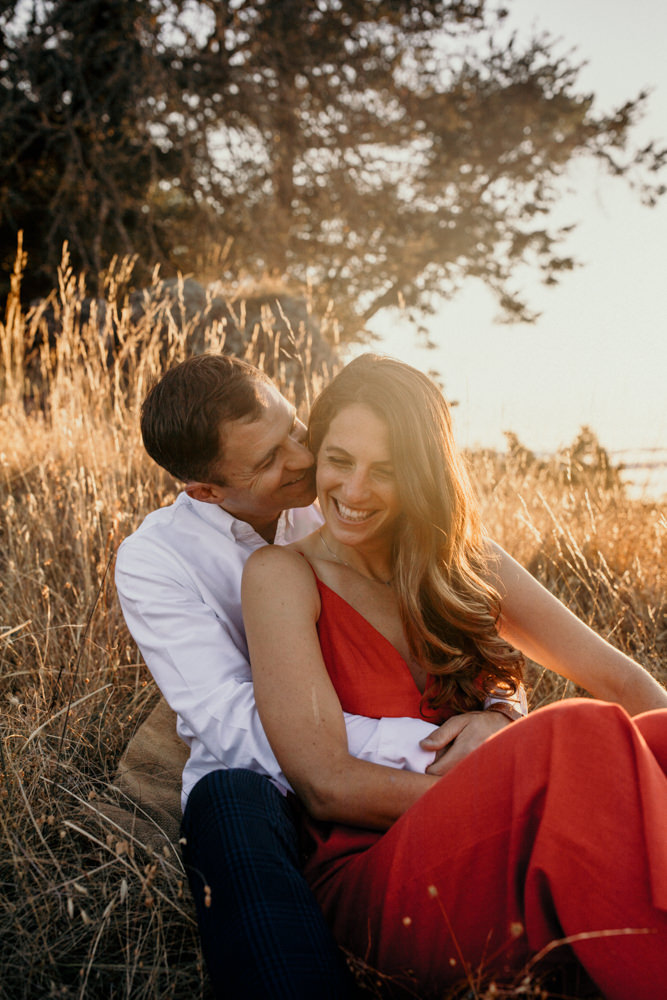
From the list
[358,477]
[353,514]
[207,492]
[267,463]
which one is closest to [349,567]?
[353,514]

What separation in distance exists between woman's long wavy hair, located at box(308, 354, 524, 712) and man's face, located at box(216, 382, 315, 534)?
7.9 inches

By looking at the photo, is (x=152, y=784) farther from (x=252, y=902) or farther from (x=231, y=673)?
(x=252, y=902)

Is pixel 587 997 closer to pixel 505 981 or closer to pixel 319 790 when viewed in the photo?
pixel 505 981

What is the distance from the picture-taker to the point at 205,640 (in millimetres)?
2041

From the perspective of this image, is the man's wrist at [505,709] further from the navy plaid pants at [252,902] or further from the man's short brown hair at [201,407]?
the man's short brown hair at [201,407]

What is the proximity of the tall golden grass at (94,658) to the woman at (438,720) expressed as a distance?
0.15m

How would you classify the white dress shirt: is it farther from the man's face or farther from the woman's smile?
the woman's smile

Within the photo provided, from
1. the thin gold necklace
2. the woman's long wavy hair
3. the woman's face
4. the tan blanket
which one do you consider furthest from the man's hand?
the tan blanket

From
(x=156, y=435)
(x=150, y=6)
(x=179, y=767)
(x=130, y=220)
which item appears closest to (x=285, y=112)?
(x=150, y=6)

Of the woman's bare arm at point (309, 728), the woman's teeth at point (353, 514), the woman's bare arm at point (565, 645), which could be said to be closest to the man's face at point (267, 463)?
the woman's teeth at point (353, 514)

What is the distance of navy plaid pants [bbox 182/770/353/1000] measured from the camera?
1302 millimetres

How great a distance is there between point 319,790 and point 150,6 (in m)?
8.09

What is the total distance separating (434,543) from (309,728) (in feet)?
2.08

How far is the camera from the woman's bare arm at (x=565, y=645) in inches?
79.4
